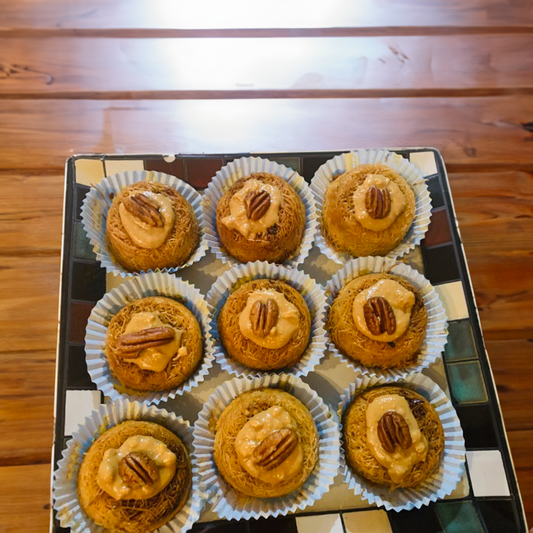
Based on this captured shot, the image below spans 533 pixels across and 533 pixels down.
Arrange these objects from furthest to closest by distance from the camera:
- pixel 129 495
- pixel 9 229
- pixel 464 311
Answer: pixel 9 229, pixel 464 311, pixel 129 495

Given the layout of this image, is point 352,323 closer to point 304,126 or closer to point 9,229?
point 304,126

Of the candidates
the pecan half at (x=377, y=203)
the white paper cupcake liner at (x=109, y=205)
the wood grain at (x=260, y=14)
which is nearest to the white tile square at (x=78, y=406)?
the white paper cupcake liner at (x=109, y=205)

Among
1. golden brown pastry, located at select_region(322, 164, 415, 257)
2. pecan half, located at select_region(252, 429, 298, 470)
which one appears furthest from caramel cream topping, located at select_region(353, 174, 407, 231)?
pecan half, located at select_region(252, 429, 298, 470)

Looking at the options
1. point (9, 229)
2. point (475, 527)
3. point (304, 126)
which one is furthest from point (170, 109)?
point (475, 527)

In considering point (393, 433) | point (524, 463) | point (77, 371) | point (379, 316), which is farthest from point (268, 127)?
point (524, 463)

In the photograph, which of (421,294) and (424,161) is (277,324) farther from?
(424,161)
